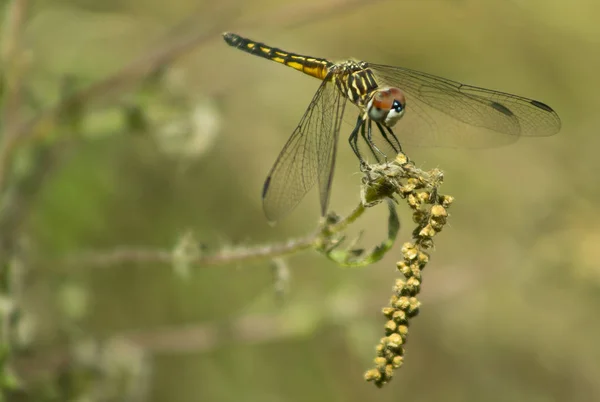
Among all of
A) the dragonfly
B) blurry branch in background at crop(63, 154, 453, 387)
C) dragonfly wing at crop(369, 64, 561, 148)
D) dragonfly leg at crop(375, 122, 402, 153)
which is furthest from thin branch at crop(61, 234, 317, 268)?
dragonfly wing at crop(369, 64, 561, 148)

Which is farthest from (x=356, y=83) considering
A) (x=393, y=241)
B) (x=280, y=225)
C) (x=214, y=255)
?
(x=280, y=225)

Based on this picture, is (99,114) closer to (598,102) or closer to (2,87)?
(2,87)

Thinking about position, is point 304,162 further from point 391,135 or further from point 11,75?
point 11,75

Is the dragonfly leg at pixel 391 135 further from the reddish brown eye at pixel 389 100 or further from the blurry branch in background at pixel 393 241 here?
the blurry branch in background at pixel 393 241

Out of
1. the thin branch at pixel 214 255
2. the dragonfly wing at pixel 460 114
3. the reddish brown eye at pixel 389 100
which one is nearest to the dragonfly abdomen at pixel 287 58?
the dragonfly wing at pixel 460 114

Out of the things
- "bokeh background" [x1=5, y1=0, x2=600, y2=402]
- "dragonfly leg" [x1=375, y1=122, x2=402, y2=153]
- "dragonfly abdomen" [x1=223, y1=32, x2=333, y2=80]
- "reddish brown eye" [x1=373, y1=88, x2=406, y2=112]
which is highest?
"reddish brown eye" [x1=373, y1=88, x2=406, y2=112]

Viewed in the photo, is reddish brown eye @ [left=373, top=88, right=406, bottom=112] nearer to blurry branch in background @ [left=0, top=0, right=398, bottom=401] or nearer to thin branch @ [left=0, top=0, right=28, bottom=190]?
blurry branch in background @ [left=0, top=0, right=398, bottom=401]
